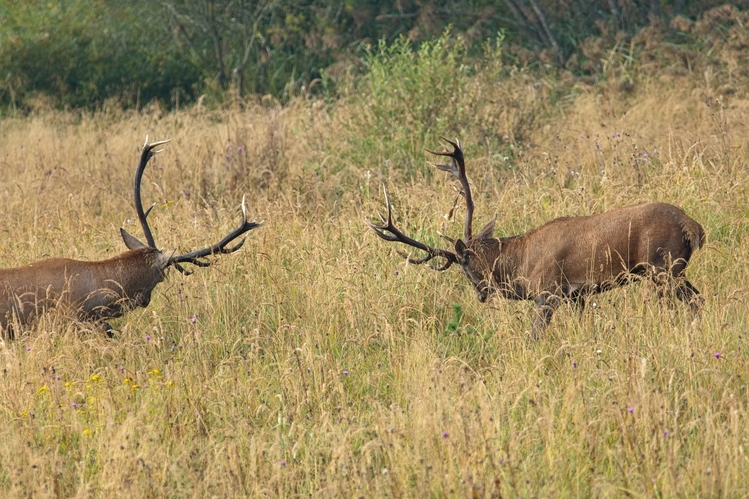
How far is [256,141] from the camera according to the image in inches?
409

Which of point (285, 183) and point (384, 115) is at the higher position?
point (384, 115)

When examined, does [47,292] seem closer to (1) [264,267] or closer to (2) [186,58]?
(1) [264,267]

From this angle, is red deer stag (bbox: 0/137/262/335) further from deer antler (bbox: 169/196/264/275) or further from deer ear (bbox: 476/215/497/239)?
deer ear (bbox: 476/215/497/239)

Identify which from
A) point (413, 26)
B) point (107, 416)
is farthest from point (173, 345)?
point (413, 26)

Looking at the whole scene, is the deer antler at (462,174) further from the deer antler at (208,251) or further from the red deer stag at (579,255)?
the deer antler at (208,251)

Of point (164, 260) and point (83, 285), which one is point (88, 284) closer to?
point (83, 285)

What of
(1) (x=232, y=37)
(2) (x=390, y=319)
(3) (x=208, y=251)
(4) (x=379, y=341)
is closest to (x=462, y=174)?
(2) (x=390, y=319)

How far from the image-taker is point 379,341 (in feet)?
19.5

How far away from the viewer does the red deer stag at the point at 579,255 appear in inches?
233

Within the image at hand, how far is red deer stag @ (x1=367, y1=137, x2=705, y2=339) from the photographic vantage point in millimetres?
5922

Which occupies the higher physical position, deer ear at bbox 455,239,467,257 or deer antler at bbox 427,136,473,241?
deer antler at bbox 427,136,473,241

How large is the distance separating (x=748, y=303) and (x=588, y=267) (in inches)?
37.0

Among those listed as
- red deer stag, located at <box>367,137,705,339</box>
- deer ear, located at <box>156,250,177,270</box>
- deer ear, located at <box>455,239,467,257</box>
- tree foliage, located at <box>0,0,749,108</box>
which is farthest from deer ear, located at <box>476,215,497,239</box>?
tree foliage, located at <box>0,0,749,108</box>

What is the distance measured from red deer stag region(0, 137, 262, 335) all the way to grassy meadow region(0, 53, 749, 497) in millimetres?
162
